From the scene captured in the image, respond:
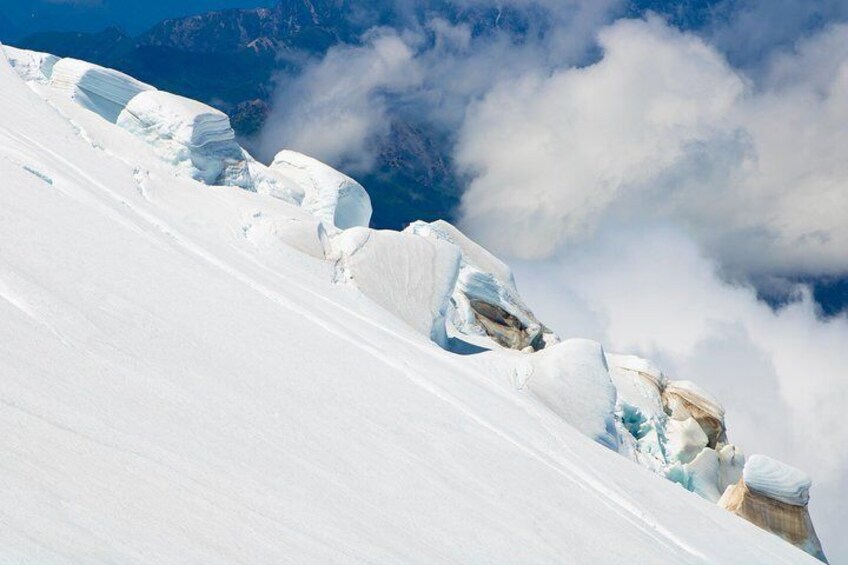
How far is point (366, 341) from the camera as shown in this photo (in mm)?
19422

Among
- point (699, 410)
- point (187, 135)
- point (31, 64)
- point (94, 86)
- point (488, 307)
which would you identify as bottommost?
point (187, 135)

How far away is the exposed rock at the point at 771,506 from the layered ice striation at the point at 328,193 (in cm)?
2018

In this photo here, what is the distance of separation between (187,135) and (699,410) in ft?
86.8

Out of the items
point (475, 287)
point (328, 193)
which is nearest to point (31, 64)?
point (328, 193)

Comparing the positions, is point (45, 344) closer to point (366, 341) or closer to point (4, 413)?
point (4, 413)

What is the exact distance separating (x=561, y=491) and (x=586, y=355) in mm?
13256

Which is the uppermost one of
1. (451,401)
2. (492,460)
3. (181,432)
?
(451,401)

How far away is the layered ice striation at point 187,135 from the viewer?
34.0 metres

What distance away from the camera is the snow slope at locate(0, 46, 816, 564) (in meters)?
7.78

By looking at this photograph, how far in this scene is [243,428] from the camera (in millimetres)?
11023

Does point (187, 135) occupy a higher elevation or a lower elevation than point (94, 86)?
lower

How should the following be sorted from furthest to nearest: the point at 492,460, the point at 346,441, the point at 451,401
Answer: the point at 451,401
the point at 492,460
the point at 346,441

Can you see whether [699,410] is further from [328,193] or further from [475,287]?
[328,193]

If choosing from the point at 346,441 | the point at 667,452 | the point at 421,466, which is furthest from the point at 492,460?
the point at 667,452
